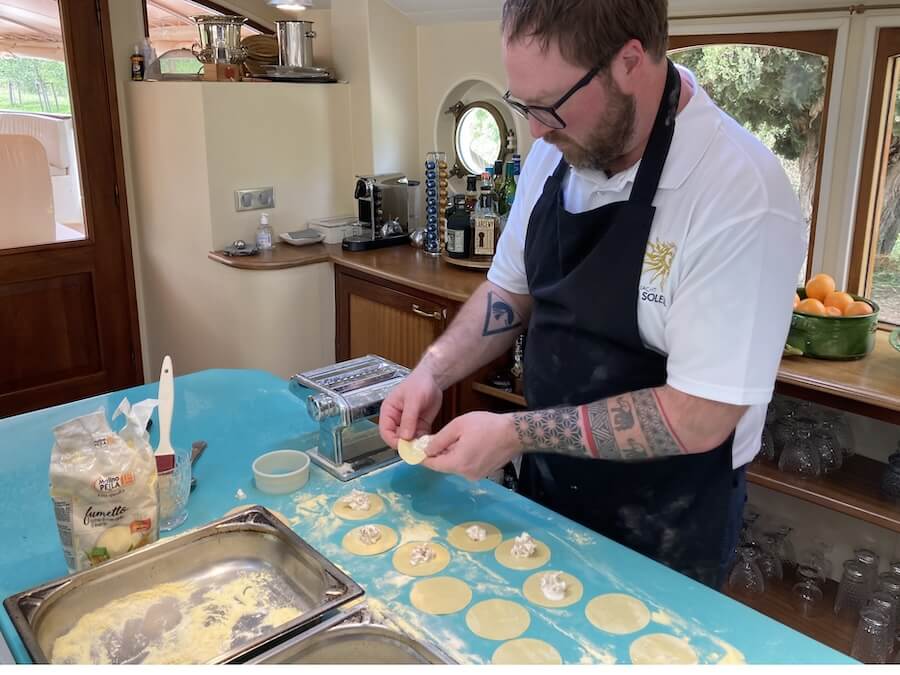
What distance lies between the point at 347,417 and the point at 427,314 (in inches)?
50.1

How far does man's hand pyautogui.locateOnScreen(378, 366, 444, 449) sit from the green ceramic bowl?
3.59 feet

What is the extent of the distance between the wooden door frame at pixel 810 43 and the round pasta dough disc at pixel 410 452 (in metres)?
1.60

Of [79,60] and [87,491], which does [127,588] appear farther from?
[79,60]

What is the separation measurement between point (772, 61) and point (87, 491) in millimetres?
2154

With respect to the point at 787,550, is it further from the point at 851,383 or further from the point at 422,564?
the point at 422,564

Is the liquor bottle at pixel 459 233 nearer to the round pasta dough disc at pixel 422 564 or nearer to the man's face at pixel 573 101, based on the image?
the man's face at pixel 573 101

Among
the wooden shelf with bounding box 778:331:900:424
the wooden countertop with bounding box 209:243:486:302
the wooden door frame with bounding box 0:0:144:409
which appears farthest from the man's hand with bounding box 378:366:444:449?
the wooden door frame with bounding box 0:0:144:409

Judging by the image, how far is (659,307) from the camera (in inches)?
46.8

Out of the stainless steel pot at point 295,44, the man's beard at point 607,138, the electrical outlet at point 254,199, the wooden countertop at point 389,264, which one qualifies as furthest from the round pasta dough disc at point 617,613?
the stainless steel pot at point 295,44

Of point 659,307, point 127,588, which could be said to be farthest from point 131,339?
point 659,307

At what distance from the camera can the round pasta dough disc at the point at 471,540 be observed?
1.17 meters

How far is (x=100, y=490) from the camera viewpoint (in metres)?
1.05

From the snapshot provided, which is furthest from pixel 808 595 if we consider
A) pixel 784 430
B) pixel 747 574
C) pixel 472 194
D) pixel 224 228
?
pixel 224 228

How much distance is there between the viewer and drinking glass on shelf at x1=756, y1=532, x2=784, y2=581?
2303 millimetres
